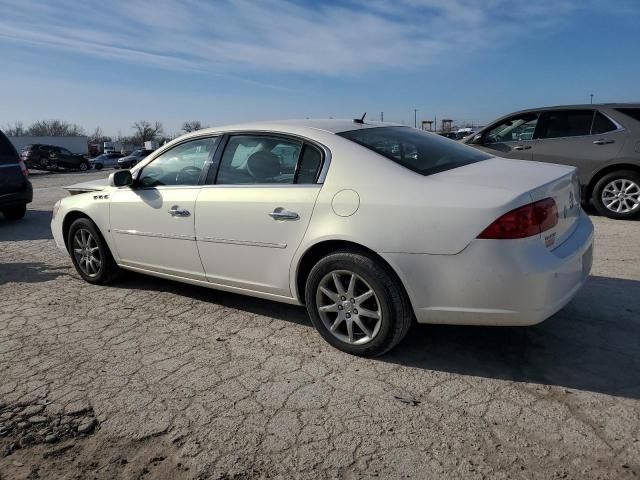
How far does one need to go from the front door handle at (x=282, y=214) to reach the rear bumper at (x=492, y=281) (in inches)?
27.7

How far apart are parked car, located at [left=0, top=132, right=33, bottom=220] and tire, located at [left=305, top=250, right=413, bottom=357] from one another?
7911 mm

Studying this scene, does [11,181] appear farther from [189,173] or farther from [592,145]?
A: [592,145]

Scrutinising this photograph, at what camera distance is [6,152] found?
9289 millimetres

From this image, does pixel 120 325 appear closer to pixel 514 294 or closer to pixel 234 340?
pixel 234 340

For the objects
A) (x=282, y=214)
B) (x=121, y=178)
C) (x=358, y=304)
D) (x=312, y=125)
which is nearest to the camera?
(x=358, y=304)

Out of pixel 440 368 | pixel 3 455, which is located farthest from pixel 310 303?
pixel 3 455

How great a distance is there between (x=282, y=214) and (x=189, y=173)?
3.70 feet

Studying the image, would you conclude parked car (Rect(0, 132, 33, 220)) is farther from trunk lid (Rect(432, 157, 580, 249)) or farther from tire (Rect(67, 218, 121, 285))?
trunk lid (Rect(432, 157, 580, 249))

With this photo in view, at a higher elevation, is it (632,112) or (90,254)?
(632,112)

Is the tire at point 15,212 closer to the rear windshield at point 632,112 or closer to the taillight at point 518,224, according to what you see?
the taillight at point 518,224

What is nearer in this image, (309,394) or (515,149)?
(309,394)

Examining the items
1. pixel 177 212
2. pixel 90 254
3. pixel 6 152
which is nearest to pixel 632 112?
pixel 177 212

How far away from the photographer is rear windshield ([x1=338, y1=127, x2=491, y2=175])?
3.28 metres

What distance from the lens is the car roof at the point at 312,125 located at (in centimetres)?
363
